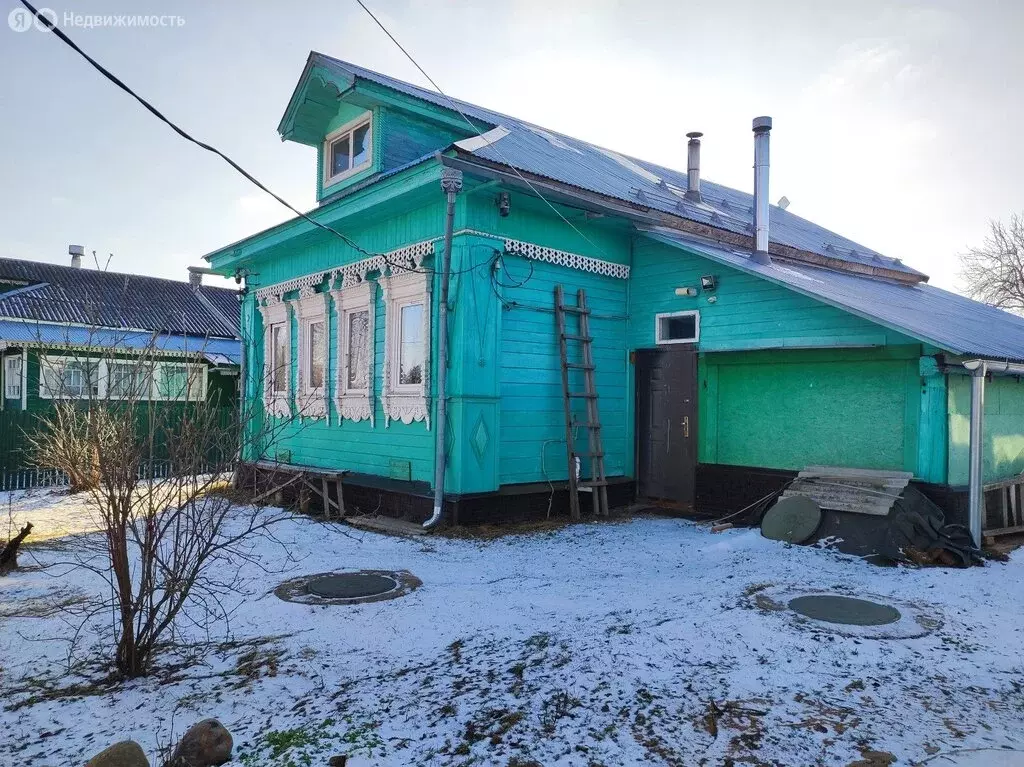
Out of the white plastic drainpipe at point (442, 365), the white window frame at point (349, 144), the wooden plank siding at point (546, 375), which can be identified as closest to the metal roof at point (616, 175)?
the white window frame at point (349, 144)

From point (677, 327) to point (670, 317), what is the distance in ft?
0.56

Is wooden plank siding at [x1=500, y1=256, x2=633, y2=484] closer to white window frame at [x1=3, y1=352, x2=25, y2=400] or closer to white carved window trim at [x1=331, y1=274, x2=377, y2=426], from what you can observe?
white carved window trim at [x1=331, y1=274, x2=377, y2=426]

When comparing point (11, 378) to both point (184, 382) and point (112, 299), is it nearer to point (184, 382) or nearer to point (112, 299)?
→ point (112, 299)

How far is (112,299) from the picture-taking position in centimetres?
2039

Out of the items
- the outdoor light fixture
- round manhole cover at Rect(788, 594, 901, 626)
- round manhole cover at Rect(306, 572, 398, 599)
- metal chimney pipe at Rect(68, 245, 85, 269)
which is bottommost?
round manhole cover at Rect(306, 572, 398, 599)

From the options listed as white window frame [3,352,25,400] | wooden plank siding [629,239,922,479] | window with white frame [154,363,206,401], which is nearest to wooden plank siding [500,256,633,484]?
wooden plank siding [629,239,922,479]

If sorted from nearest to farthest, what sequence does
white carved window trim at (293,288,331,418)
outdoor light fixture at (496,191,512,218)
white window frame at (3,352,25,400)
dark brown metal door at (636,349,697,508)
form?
outdoor light fixture at (496,191,512,218) → dark brown metal door at (636,349,697,508) → white carved window trim at (293,288,331,418) → white window frame at (3,352,25,400)

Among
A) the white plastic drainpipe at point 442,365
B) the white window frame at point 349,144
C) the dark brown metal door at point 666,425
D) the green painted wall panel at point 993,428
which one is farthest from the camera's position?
the white window frame at point 349,144

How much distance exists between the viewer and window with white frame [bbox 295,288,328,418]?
10828 millimetres

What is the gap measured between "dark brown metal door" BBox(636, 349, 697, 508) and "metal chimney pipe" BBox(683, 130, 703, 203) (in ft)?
14.2

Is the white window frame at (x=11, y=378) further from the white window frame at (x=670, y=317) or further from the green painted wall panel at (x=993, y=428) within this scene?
the green painted wall panel at (x=993, y=428)

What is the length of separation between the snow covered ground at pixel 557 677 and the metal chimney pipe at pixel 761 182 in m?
5.69

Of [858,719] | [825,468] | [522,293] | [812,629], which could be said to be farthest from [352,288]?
[858,719]

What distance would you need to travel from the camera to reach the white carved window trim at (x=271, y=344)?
11664mm
